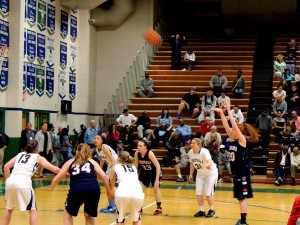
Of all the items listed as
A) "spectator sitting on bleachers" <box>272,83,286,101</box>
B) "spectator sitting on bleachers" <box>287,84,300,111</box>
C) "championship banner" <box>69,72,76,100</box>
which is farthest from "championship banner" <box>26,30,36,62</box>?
"spectator sitting on bleachers" <box>287,84,300,111</box>

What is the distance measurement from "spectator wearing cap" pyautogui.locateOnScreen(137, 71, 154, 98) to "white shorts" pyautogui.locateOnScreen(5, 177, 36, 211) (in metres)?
19.9

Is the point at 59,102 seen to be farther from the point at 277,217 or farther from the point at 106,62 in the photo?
the point at 277,217

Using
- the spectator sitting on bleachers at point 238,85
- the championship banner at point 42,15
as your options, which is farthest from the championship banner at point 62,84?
the spectator sitting on bleachers at point 238,85

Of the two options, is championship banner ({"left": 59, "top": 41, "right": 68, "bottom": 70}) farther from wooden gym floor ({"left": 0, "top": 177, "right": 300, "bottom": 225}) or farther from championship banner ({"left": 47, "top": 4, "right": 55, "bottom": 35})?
wooden gym floor ({"left": 0, "top": 177, "right": 300, "bottom": 225})

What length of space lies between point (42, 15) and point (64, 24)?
240cm

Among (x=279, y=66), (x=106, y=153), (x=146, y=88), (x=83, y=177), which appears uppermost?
(x=279, y=66)

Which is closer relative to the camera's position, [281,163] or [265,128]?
[281,163]

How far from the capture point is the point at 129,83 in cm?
3188

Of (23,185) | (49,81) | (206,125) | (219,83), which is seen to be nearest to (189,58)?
(219,83)

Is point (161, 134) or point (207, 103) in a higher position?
point (207, 103)

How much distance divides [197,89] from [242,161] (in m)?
17.4

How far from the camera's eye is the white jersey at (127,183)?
33.0 ft

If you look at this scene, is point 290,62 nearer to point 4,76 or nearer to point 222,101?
point 222,101

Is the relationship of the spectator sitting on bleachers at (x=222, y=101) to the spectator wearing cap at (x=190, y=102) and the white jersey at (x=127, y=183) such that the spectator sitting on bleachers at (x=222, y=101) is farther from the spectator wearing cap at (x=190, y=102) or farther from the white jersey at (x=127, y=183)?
the white jersey at (x=127, y=183)
